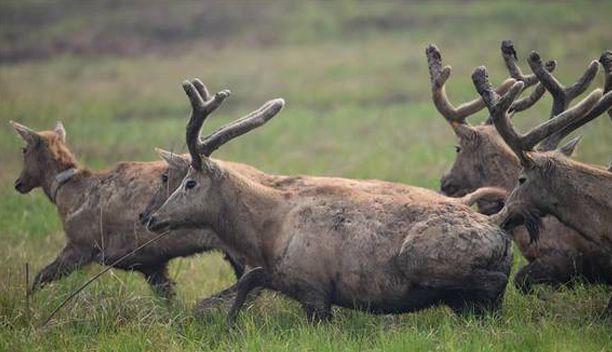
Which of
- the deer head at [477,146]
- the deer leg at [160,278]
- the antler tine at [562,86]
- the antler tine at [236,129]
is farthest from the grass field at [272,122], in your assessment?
the antler tine at [562,86]

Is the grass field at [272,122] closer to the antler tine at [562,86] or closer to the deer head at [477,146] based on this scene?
the deer head at [477,146]

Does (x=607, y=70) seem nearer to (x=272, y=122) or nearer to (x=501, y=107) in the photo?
(x=501, y=107)

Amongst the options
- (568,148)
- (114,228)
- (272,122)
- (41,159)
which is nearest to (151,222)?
(114,228)

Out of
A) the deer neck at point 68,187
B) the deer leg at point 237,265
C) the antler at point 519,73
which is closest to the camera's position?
the deer leg at point 237,265

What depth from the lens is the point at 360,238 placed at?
30.1ft

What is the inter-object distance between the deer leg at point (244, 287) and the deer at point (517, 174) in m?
2.54

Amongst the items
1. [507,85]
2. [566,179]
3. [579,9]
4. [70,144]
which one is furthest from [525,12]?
[566,179]

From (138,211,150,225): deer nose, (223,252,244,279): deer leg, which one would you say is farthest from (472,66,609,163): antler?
(138,211,150,225): deer nose

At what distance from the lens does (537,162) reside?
349 inches

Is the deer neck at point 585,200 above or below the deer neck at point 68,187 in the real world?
above

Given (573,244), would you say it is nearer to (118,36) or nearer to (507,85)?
(507,85)

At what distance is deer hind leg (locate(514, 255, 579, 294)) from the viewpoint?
1005 cm

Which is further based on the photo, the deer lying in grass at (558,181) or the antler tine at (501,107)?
the antler tine at (501,107)

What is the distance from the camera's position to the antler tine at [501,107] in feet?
28.9
